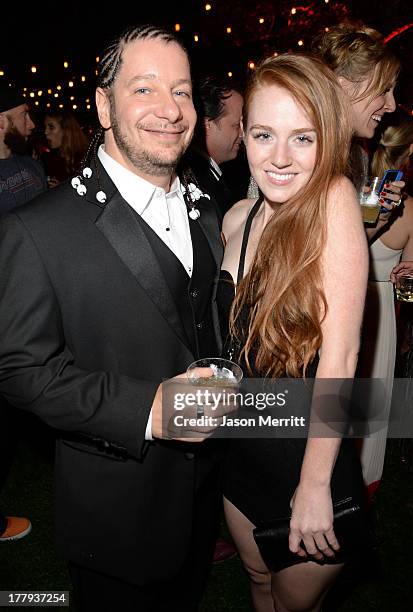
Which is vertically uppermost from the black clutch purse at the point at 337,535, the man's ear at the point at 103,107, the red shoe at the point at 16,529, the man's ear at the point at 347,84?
the man's ear at the point at 347,84

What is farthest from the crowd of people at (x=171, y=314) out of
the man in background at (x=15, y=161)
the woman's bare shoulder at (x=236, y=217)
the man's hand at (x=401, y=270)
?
the man in background at (x=15, y=161)

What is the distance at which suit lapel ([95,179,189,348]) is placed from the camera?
1.59 m

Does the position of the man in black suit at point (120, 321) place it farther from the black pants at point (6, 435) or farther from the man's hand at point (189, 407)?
the black pants at point (6, 435)

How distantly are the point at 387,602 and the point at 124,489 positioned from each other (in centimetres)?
165

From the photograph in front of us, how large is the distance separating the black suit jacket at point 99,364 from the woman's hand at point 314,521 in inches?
15.2

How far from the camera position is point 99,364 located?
5.38 feet

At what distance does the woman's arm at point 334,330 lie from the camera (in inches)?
60.3

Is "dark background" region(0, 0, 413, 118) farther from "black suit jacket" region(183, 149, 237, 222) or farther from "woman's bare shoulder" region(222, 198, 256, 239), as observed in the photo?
"black suit jacket" region(183, 149, 237, 222)

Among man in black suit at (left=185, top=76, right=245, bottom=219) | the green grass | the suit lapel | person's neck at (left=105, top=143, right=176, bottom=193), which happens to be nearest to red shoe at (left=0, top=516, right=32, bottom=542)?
the green grass

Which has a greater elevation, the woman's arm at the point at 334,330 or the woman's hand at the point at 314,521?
the woman's arm at the point at 334,330

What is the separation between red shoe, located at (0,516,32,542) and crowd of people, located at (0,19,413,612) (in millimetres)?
1222

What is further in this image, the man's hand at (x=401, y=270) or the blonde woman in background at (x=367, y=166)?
the man's hand at (x=401, y=270)

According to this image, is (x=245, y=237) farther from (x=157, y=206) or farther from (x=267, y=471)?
(x=267, y=471)

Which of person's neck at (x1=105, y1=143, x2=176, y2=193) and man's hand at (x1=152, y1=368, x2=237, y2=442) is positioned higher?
person's neck at (x1=105, y1=143, x2=176, y2=193)
